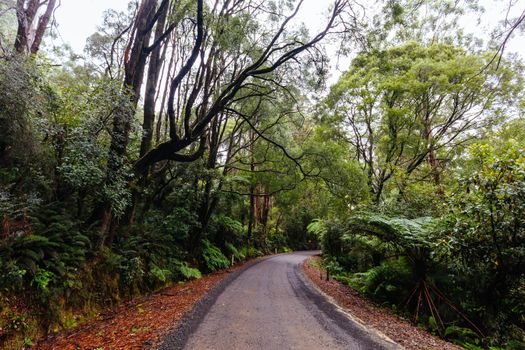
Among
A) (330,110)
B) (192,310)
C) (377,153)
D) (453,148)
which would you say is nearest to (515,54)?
(453,148)

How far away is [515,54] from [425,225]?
965 cm

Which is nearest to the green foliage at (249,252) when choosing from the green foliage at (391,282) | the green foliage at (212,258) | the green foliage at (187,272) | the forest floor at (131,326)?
the green foliage at (212,258)

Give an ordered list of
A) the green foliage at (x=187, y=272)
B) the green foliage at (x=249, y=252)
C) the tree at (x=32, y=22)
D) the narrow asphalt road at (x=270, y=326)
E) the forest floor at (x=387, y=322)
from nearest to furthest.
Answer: the narrow asphalt road at (x=270, y=326) < the forest floor at (x=387, y=322) < the tree at (x=32, y=22) < the green foliage at (x=187, y=272) < the green foliage at (x=249, y=252)

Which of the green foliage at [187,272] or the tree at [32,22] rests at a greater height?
the tree at [32,22]

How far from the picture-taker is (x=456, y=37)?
12.1 metres

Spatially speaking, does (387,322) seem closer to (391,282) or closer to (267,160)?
(391,282)

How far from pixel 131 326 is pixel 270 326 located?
2824 millimetres

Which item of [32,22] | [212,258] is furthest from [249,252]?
[32,22]

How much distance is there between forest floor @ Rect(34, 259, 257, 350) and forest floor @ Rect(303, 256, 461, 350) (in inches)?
167

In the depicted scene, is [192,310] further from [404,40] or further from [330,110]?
[404,40]

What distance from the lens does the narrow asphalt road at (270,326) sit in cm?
453

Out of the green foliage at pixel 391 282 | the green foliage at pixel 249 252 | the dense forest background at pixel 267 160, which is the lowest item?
the green foliage at pixel 249 252

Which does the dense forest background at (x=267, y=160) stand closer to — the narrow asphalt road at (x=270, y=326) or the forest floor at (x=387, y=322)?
the forest floor at (x=387, y=322)

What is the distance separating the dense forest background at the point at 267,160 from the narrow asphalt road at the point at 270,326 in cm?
252
